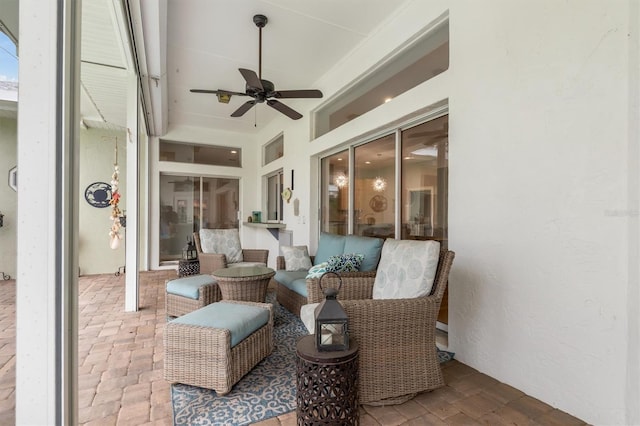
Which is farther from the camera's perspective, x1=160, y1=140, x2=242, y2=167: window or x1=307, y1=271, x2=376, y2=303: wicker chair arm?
x1=160, y1=140, x2=242, y2=167: window

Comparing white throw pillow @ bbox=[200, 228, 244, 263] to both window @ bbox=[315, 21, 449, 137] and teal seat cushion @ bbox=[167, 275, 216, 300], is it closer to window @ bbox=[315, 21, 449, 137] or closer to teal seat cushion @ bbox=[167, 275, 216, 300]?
teal seat cushion @ bbox=[167, 275, 216, 300]

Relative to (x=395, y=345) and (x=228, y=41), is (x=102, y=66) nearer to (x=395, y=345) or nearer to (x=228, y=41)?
(x=228, y=41)

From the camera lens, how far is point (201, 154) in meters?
7.04

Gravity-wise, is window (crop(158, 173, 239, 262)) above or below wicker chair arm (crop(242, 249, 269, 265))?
above

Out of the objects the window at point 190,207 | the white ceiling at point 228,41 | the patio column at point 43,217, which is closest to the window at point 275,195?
the window at point 190,207

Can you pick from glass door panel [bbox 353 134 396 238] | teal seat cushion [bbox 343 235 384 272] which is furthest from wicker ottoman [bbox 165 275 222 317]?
glass door panel [bbox 353 134 396 238]

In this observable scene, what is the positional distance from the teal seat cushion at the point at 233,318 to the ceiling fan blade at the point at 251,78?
2026 mm

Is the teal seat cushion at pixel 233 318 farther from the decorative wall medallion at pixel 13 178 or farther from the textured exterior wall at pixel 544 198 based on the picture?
the textured exterior wall at pixel 544 198

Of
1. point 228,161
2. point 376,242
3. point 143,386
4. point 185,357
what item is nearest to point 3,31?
point 185,357

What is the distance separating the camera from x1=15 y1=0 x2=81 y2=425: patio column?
3.54ft

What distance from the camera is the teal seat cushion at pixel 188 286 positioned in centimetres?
310

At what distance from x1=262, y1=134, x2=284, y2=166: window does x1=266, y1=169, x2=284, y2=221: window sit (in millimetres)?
349

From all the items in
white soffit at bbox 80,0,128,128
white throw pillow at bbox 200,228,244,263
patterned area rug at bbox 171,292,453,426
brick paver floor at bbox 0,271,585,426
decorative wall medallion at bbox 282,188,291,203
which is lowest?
brick paver floor at bbox 0,271,585,426

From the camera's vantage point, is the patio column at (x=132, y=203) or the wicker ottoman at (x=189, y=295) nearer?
the wicker ottoman at (x=189, y=295)
